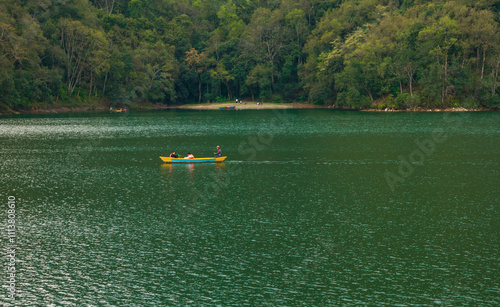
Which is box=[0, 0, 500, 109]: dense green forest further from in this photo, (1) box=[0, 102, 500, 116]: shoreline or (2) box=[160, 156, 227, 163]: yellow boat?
(2) box=[160, 156, 227, 163]: yellow boat

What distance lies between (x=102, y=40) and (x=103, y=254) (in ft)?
383

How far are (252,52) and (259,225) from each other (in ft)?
426

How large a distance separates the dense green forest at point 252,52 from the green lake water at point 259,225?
52.0 metres

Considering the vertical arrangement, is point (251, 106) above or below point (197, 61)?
below

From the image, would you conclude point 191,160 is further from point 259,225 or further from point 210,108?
point 210,108

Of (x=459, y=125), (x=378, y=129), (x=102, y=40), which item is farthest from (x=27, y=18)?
(x=459, y=125)

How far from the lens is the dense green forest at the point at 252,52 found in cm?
11100

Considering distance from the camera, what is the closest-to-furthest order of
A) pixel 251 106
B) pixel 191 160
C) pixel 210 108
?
1. pixel 191 160
2. pixel 251 106
3. pixel 210 108

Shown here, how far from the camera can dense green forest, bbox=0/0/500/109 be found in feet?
364

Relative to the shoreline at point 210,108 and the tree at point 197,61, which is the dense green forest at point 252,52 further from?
the shoreline at point 210,108

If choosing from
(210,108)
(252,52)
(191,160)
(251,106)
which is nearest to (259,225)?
(191,160)

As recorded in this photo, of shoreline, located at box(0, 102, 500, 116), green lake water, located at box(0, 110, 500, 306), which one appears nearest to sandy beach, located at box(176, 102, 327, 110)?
shoreline, located at box(0, 102, 500, 116)

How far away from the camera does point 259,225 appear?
31.7 metres

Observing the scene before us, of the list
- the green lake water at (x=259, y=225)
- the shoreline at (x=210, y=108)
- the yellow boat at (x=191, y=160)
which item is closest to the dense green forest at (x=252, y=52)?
the shoreline at (x=210, y=108)
